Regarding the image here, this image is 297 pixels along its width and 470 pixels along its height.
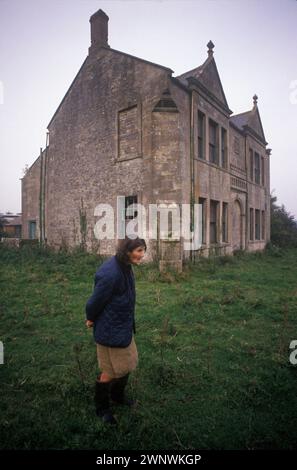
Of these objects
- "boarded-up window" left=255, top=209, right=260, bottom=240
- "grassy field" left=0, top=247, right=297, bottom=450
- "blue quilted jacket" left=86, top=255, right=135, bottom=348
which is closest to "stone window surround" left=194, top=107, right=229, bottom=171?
"boarded-up window" left=255, top=209, right=260, bottom=240

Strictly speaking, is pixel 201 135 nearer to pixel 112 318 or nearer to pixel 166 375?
pixel 166 375

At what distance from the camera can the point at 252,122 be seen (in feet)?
62.8

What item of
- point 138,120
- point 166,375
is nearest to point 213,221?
point 138,120

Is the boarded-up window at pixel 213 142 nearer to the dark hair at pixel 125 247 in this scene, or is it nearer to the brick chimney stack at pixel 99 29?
the brick chimney stack at pixel 99 29

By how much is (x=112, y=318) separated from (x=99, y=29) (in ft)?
52.3

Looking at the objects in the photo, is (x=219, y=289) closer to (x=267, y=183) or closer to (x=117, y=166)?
(x=117, y=166)

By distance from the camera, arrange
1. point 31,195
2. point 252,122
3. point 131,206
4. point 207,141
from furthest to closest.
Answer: point 31,195 → point 252,122 → point 207,141 → point 131,206

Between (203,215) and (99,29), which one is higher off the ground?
(99,29)

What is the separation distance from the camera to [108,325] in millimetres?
2678

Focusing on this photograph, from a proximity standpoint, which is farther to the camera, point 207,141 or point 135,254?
point 207,141

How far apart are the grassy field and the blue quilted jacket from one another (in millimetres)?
882

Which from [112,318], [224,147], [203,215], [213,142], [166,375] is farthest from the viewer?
[224,147]

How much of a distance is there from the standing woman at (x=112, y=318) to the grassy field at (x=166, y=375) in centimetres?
36

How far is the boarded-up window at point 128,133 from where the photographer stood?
11.9 m
